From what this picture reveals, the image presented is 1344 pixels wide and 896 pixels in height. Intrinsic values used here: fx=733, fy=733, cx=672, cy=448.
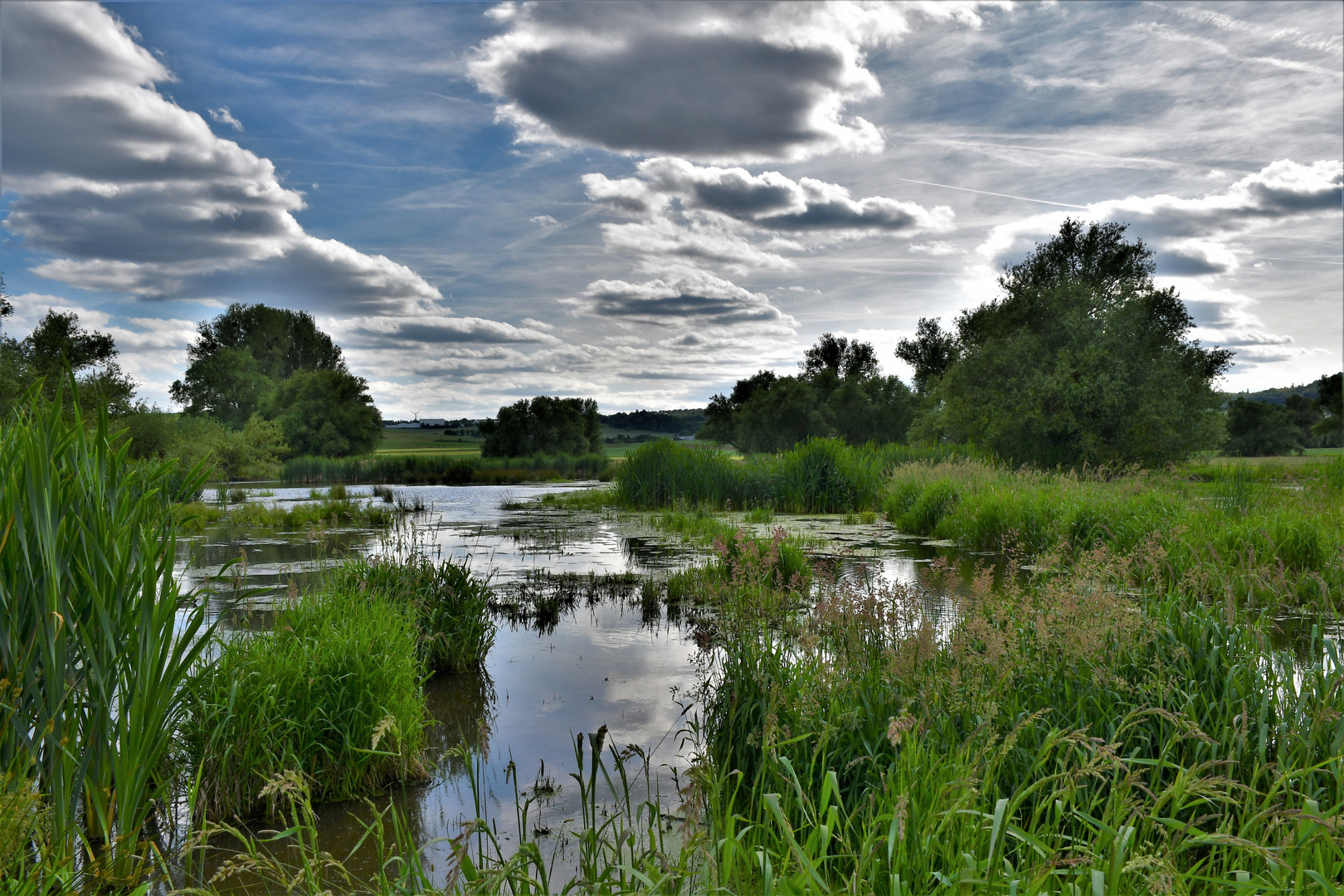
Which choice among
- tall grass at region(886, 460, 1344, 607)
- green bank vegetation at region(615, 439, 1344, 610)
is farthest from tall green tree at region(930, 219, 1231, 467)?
tall grass at region(886, 460, 1344, 607)

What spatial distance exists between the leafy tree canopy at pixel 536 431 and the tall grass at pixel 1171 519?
40.4 metres

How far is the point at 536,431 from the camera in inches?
2152

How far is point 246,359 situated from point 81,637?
52.4m

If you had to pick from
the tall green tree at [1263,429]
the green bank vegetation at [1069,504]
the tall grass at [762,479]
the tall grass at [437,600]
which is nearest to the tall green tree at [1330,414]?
the tall green tree at [1263,429]

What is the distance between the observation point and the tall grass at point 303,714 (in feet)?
12.6

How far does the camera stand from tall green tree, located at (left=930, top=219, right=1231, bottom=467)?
25844 millimetres

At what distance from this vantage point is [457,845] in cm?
→ 191

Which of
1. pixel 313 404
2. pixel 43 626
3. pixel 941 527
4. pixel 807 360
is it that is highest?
pixel 807 360

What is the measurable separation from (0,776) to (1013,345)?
100 ft

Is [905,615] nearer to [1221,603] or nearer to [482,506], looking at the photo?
[1221,603]

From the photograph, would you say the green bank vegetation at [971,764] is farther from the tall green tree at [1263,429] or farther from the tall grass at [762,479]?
the tall green tree at [1263,429]

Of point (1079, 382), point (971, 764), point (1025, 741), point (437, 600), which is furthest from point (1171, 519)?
point (1079, 382)

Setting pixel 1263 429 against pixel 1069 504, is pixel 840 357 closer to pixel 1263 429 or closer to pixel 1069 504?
pixel 1263 429

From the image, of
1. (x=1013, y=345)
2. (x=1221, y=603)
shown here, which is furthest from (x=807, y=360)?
(x=1221, y=603)
